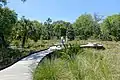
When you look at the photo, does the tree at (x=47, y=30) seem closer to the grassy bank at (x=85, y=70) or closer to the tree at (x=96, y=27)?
the tree at (x=96, y=27)

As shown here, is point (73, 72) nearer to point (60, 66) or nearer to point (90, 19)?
point (60, 66)

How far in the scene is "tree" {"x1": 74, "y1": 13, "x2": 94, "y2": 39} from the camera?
186 feet

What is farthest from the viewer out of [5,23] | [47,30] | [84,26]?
[84,26]

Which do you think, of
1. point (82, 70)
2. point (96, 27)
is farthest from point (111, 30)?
point (82, 70)

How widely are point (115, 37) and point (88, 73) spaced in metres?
46.7

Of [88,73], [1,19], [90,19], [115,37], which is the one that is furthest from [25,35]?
[90,19]

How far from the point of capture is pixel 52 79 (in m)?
6.45

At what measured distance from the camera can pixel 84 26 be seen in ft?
208

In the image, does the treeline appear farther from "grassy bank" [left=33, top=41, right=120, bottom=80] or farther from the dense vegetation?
"grassy bank" [left=33, top=41, right=120, bottom=80]

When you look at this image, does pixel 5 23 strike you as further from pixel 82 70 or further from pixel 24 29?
pixel 82 70

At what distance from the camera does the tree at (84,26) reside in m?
56.8

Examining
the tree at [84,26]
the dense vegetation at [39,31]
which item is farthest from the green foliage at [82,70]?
the tree at [84,26]

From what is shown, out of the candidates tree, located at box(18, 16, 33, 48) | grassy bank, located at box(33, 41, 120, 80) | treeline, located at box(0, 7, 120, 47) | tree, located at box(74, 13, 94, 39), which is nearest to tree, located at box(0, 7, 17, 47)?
treeline, located at box(0, 7, 120, 47)

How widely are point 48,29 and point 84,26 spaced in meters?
8.80
